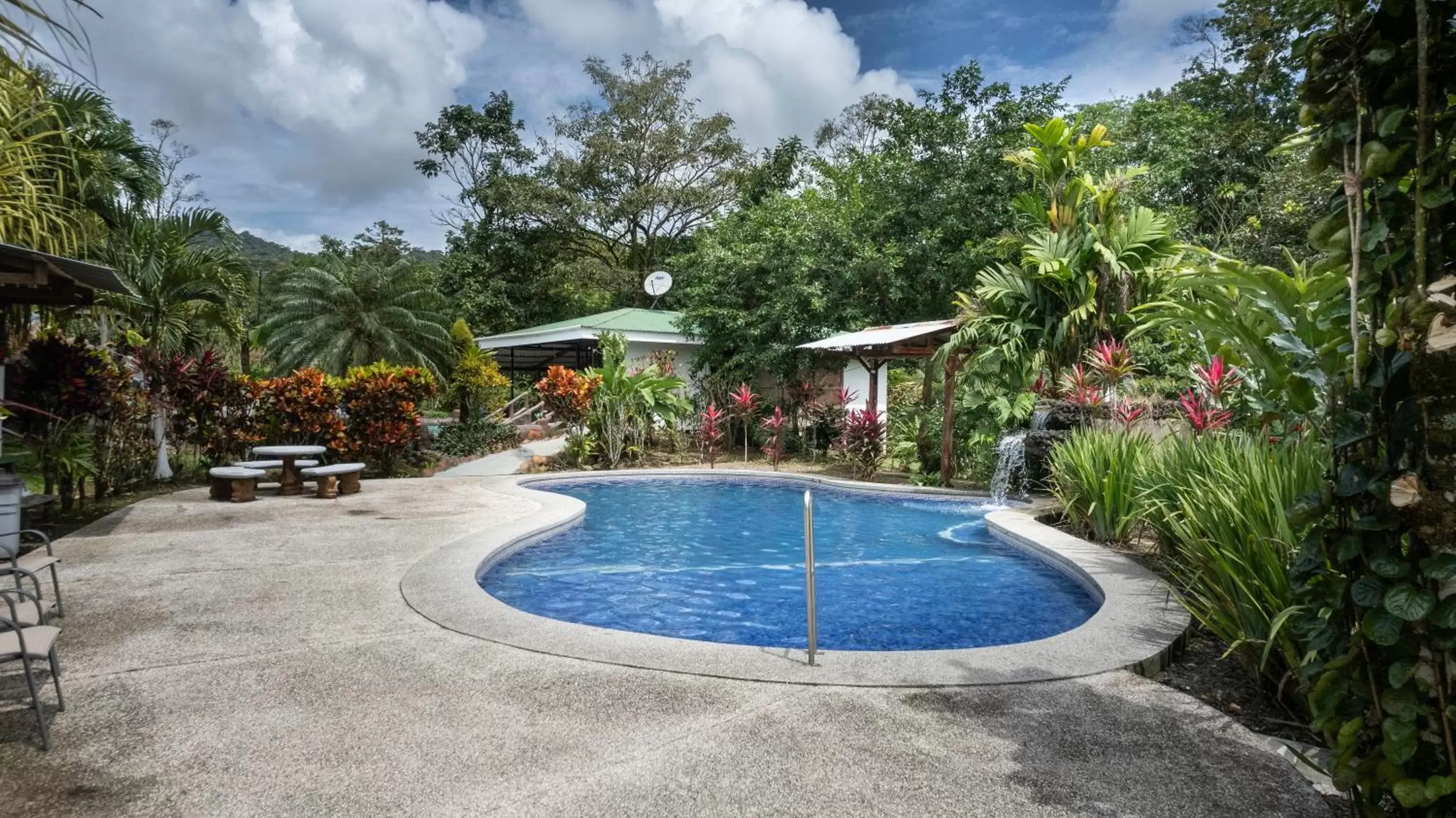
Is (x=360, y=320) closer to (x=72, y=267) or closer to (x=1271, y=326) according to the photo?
(x=72, y=267)

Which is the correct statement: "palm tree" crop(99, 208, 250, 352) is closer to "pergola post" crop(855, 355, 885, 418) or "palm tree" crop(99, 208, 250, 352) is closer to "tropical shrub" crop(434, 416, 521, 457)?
"tropical shrub" crop(434, 416, 521, 457)

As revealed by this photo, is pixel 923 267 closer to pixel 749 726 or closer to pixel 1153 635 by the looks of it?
pixel 1153 635

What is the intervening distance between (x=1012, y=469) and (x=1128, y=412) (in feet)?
7.54

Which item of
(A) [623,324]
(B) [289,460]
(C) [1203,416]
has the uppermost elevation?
(A) [623,324]

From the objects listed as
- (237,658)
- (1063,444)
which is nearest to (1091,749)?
(237,658)

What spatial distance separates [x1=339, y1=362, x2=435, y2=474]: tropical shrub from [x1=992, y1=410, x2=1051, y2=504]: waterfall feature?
29.7 feet

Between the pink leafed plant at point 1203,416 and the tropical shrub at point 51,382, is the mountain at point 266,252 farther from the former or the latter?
the pink leafed plant at point 1203,416

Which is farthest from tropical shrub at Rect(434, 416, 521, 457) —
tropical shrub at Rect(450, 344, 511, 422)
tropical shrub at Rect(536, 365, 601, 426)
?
tropical shrub at Rect(536, 365, 601, 426)

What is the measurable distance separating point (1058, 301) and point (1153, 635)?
807cm

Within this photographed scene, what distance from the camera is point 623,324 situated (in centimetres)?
2044

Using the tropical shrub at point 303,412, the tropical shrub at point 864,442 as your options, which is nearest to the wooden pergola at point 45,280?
the tropical shrub at point 303,412

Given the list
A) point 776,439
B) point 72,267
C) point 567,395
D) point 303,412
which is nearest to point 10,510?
point 72,267

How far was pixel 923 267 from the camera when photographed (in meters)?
18.8

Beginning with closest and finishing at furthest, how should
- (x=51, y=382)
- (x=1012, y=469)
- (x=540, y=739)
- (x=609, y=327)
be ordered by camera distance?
1. (x=540, y=739)
2. (x=51, y=382)
3. (x=1012, y=469)
4. (x=609, y=327)
